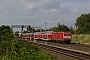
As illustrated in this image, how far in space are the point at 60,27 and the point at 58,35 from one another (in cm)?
5170

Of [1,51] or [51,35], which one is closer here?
[1,51]

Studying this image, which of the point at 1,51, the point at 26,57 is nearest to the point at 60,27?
the point at 1,51

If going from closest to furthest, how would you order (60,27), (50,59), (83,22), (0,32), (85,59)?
(50,59) < (85,59) < (0,32) < (60,27) < (83,22)

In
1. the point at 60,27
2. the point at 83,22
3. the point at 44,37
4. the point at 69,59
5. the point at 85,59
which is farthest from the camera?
the point at 83,22

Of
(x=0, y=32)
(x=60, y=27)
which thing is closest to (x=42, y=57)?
(x=0, y=32)

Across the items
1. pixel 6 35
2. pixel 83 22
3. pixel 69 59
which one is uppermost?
pixel 83 22

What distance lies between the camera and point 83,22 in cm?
11656

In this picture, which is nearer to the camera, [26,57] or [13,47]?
[26,57]

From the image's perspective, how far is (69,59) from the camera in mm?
20453

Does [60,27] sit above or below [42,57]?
above

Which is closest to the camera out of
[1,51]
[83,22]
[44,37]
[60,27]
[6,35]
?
[1,51]

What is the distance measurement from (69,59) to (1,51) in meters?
7.08

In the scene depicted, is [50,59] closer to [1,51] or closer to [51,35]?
[1,51]

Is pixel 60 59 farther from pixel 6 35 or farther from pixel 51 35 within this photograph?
pixel 51 35
